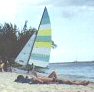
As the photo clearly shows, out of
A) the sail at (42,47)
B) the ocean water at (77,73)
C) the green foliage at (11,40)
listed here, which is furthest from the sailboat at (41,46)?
the green foliage at (11,40)

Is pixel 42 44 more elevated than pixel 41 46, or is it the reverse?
pixel 42 44

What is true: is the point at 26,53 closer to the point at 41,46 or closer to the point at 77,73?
the point at 41,46

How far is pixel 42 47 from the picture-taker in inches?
1085

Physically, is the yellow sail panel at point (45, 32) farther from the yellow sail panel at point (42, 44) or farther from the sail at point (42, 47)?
the yellow sail panel at point (42, 44)

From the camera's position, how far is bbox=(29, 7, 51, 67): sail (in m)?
27.5

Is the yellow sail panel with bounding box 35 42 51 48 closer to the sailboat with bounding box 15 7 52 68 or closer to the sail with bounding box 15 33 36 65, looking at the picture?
the sailboat with bounding box 15 7 52 68

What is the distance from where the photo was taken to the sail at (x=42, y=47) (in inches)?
1083

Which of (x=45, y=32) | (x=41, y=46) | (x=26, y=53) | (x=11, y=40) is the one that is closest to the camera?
(x=41, y=46)

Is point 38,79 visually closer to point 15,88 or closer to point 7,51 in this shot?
point 15,88

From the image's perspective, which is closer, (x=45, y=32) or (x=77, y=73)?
(x=45, y=32)

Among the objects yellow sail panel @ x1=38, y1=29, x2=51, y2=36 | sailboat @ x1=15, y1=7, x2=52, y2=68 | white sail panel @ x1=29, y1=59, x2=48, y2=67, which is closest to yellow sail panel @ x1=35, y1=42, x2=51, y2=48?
sailboat @ x1=15, y1=7, x2=52, y2=68

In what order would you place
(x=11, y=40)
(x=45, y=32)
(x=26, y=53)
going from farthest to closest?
(x=11, y=40)
(x=26, y=53)
(x=45, y=32)

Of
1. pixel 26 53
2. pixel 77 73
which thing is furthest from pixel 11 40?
pixel 26 53

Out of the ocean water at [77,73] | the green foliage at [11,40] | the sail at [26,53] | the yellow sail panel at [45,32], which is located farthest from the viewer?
the green foliage at [11,40]
